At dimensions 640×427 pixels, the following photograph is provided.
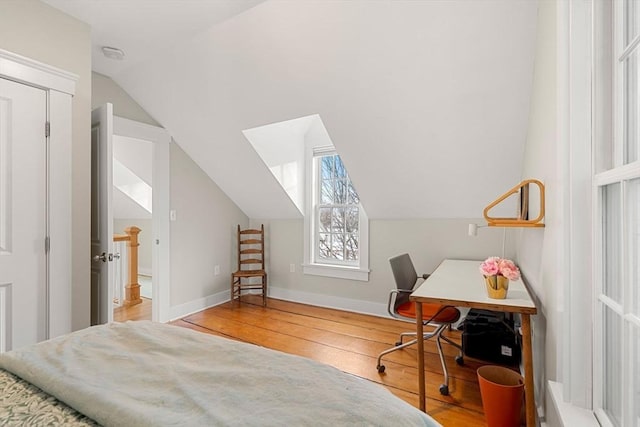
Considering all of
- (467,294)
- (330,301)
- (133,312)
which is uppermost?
(467,294)

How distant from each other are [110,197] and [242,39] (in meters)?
1.47

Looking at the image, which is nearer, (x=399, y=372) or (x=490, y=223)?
(x=490, y=223)

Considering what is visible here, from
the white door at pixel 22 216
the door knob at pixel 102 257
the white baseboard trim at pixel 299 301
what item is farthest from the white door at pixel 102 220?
the white baseboard trim at pixel 299 301

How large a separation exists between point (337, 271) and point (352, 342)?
1.03m

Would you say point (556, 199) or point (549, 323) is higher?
point (556, 199)

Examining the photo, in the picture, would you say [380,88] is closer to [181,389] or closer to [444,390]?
[444,390]

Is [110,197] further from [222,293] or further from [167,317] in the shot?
[222,293]

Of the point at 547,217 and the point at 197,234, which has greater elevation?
the point at 547,217

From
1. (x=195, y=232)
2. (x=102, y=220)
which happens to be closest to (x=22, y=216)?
(x=102, y=220)

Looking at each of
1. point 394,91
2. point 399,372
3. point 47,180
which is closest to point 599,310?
point 399,372

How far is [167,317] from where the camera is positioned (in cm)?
336

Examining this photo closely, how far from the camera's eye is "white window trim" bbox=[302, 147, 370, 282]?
11.6ft

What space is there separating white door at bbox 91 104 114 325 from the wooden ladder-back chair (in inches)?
69.1

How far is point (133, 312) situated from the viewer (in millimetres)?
3686
